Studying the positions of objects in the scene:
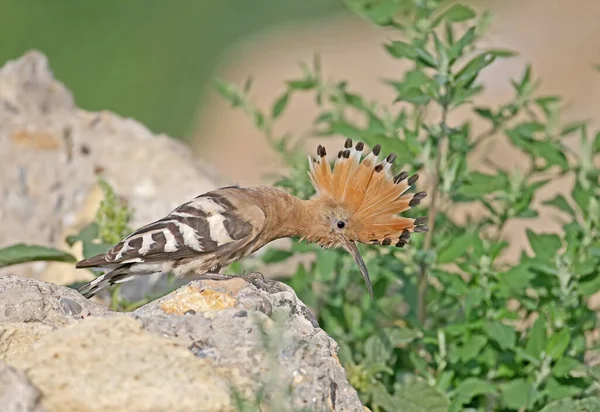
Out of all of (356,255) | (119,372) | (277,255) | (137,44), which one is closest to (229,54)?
(137,44)

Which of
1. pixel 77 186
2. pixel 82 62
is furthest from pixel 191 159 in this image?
pixel 82 62

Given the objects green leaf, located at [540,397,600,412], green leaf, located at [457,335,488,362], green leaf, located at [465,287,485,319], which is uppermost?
green leaf, located at [465,287,485,319]

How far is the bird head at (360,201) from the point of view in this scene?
146 inches

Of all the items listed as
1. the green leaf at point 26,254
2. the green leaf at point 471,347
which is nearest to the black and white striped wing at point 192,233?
the green leaf at point 26,254

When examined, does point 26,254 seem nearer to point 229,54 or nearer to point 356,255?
point 356,255

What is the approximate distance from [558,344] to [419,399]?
52cm

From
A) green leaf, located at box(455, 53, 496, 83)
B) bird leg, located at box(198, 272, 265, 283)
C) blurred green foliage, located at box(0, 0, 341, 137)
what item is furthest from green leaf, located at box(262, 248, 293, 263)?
blurred green foliage, located at box(0, 0, 341, 137)

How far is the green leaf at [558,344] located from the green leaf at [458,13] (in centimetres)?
118

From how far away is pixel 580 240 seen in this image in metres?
4.14

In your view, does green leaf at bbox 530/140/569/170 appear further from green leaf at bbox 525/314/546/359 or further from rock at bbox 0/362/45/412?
rock at bbox 0/362/45/412

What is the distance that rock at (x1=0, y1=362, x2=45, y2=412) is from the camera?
2.30m

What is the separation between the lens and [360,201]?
3.81 meters

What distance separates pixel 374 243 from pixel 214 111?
658 centimetres

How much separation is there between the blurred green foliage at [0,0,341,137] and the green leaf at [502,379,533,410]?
568 centimetres
